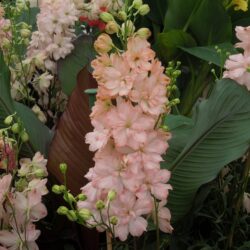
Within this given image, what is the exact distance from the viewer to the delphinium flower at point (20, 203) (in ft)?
2.36

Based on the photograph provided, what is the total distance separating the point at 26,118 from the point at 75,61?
0.83 ft

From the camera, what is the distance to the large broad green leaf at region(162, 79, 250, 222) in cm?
79

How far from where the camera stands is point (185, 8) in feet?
4.75

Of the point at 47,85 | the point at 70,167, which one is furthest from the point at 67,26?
the point at 70,167

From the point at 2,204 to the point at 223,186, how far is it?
13.6 inches

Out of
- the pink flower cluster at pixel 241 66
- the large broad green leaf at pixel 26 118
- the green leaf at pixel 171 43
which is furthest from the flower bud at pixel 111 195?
the green leaf at pixel 171 43

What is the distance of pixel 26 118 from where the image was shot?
998 mm

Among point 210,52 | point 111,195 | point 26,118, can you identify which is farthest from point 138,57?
point 210,52

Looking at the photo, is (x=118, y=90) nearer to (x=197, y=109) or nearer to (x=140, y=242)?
(x=197, y=109)

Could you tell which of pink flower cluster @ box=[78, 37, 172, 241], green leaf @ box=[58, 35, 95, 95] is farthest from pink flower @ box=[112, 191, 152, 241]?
green leaf @ box=[58, 35, 95, 95]

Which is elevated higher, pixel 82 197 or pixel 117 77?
pixel 117 77

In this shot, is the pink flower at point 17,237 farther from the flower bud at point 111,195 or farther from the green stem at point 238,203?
the green stem at point 238,203

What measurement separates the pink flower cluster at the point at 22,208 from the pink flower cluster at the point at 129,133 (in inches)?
3.8

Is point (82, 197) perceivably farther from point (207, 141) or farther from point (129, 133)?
point (207, 141)
